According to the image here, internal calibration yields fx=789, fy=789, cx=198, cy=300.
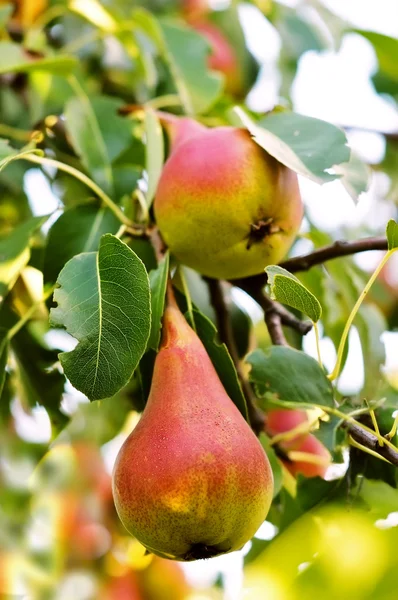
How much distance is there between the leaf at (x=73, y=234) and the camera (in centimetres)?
90

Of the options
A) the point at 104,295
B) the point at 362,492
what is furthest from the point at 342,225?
the point at 104,295

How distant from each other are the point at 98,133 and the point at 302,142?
379 millimetres

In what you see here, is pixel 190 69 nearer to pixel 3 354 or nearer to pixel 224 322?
pixel 224 322

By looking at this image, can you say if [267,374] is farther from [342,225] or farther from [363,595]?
[342,225]

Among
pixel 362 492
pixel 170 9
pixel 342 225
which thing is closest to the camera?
pixel 362 492

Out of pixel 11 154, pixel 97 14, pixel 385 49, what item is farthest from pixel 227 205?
pixel 385 49

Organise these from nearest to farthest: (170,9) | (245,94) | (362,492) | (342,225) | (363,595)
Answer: (363,595) < (362,492) < (245,94) < (170,9) < (342,225)

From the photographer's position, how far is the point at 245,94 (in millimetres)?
1620

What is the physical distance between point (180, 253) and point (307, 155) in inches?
6.3

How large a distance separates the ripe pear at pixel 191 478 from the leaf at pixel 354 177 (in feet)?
0.89

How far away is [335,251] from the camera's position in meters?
0.88

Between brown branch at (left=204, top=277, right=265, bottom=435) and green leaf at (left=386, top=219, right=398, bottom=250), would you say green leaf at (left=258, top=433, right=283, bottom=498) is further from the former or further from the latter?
green leaf at (left=386, top=219, right=398, bottom=250)

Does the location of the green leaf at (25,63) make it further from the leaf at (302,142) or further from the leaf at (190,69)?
the leaf at (302,142)

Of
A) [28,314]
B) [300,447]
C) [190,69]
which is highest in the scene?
[190,69]
